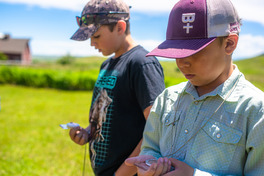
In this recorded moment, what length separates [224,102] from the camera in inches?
43.6

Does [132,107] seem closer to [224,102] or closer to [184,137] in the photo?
[184,137]

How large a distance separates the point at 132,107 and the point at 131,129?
15 cm

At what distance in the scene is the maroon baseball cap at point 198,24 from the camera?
3.45 ft

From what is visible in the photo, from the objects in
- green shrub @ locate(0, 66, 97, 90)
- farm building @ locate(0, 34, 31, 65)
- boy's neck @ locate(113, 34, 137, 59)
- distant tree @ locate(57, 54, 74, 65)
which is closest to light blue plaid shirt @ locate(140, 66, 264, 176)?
boy's neck @ locate(113, 34, 137, 59)

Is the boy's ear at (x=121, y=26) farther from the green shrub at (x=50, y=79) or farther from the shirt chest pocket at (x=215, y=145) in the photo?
→ the green shrub at (x=50, y=79)

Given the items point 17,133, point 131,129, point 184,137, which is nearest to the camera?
point 184,137

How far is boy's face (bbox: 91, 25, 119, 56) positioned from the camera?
1845 millimetres

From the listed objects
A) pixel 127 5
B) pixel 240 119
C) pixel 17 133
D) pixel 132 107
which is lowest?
pixel 17 133

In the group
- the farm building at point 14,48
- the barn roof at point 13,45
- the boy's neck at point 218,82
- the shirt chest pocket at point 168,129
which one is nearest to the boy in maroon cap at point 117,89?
the shirt chest pocket at point 168,129

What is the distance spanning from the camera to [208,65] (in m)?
1.08

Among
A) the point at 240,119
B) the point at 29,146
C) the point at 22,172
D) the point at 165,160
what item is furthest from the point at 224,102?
the point at 29,146

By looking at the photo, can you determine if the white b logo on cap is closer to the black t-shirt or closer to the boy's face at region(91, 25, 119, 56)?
the black t-shirt

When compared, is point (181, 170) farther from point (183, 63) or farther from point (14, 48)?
point (14, 48)

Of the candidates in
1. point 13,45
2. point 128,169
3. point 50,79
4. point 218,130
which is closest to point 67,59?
point 13,45
